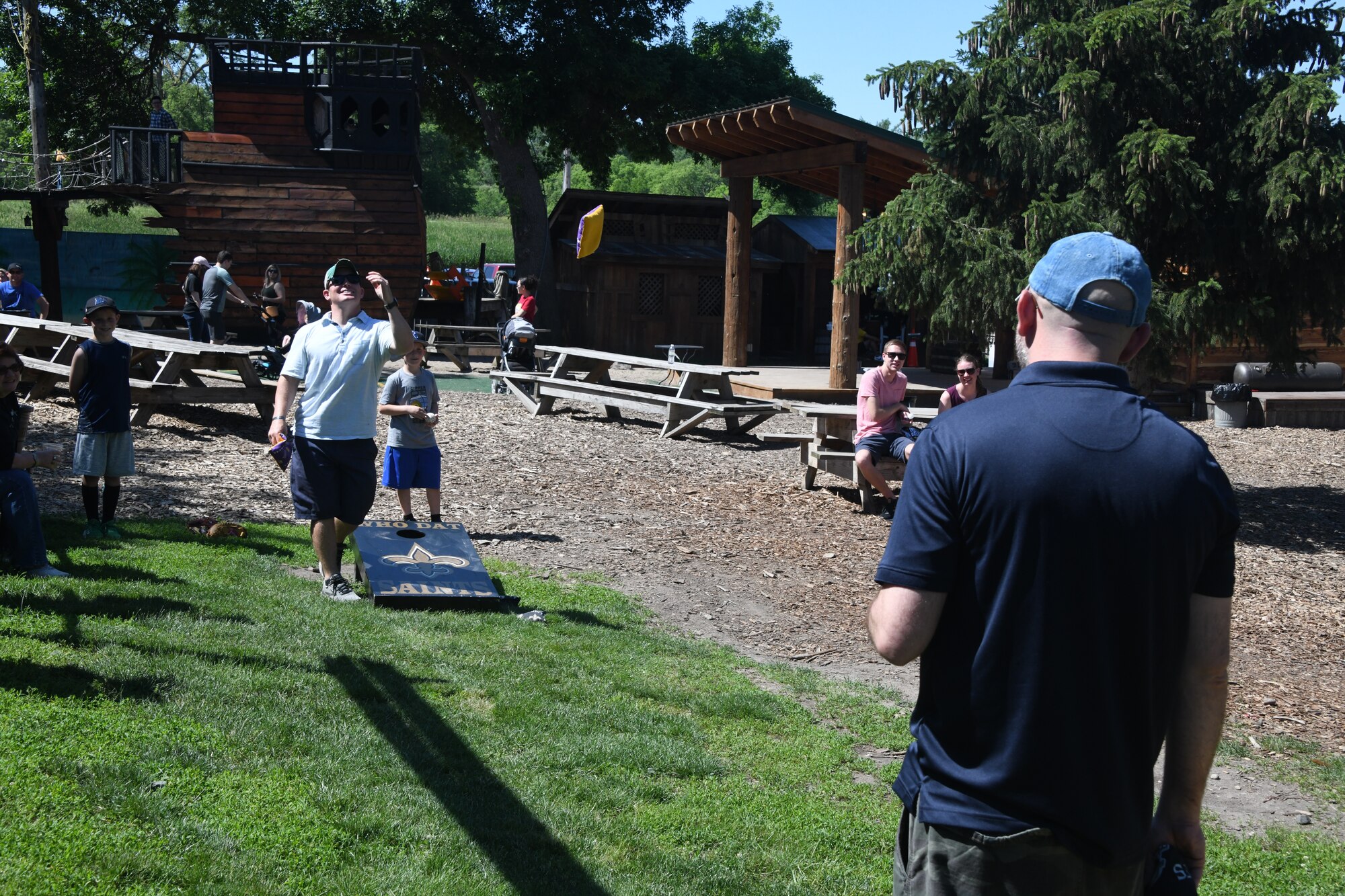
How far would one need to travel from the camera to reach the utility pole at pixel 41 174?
23.1 meters

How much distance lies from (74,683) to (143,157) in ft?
65.0

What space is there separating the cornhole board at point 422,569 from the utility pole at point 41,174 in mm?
19314

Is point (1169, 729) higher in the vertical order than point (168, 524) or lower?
higher

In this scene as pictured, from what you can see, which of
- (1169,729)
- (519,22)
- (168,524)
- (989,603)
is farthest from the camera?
Answer: (519,22)

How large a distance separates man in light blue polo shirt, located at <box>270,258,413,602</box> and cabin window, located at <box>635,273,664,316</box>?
20202 mm

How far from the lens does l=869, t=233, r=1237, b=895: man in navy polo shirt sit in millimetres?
2047

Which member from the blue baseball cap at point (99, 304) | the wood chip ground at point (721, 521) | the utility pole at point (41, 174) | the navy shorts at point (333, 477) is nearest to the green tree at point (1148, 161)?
the wood chip ground at point (721, 521)

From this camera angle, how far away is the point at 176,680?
195 inches

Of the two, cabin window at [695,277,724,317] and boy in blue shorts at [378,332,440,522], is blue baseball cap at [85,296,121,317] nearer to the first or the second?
boy in blue shorts at [378,332,440,522]

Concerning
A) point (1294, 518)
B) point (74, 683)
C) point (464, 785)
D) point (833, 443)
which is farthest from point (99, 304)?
point (1294, 518)

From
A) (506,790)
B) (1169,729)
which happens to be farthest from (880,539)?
(1169,729)

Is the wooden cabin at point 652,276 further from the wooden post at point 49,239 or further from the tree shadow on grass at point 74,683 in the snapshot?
the tree shadow on grass at point 74,683

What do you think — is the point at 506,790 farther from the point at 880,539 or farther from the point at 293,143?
the point at 293,143

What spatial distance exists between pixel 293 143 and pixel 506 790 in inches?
844
